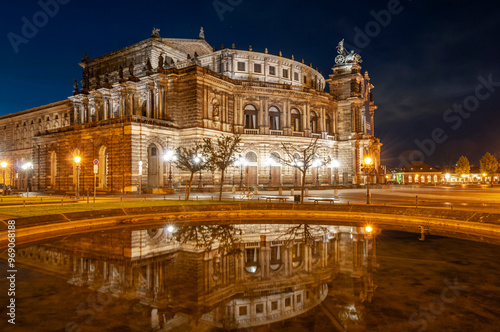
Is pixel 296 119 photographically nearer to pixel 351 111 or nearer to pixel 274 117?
pixel 274 117

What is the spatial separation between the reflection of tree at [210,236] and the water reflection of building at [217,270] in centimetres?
4

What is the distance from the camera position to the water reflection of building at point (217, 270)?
254 inches

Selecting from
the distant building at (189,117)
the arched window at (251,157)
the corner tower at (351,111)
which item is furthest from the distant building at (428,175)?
the arched window at (251,157)

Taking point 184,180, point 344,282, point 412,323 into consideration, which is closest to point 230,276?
point 344,282

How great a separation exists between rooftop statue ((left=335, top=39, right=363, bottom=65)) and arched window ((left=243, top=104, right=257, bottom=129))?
23485mm

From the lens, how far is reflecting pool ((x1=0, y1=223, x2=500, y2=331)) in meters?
5.84

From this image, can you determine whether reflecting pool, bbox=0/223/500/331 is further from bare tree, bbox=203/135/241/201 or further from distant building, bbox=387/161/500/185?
distant building, bbox=387/161/500/185

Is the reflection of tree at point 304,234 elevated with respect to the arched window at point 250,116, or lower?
lower

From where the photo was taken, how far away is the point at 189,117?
42.5 meters

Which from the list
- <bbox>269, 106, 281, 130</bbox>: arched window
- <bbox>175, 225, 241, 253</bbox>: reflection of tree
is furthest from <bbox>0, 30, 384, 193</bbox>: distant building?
<bbox>175, 225, 241, 253</bbox>: reflection of tree

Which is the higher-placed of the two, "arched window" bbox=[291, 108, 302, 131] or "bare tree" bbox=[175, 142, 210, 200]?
"arched window" bbox=[291, 108, 302, 131]

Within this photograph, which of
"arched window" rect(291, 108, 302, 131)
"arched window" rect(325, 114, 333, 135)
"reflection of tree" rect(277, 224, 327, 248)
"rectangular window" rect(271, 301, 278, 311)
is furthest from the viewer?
"arched window" rect(325, 114, 333, 135)

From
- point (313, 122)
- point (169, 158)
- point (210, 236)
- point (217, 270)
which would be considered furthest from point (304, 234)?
point (313, 122)

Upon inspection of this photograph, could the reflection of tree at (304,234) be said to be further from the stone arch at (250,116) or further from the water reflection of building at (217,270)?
the stone arch at (250,116)
